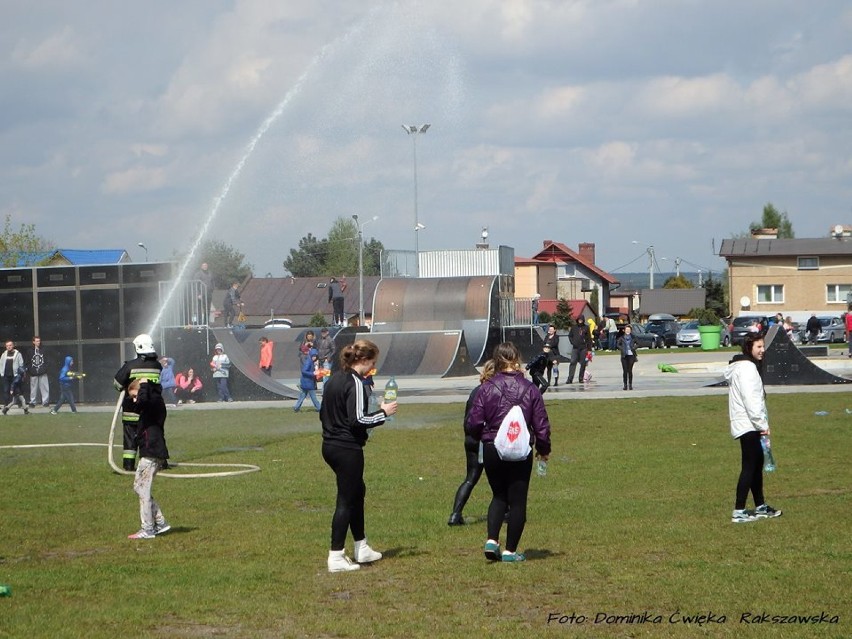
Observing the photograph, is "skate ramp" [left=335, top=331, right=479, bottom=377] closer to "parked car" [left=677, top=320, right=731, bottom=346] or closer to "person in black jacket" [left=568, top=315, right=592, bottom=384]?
"person in black jacket" [left=568, top=315, right=592, bottom=384]

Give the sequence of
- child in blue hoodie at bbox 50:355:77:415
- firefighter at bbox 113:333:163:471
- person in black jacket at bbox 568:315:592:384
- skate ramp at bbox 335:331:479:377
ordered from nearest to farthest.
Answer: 1. firefighter at bbox 113:333:163:471
2. child in blue hoodie at bbox 50:355:77:415
3. person in black jacket at bbox 568:315:592:384
4. skate ramp at bbox 335:331:479:377

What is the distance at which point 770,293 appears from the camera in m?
89.4

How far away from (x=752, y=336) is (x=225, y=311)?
2790cm

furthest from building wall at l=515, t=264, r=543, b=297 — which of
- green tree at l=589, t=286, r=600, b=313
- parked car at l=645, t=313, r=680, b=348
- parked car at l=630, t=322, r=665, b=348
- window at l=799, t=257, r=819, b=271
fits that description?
parked car at l=630, t=322, r=665, b=348

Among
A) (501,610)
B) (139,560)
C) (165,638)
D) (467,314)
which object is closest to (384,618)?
(501,610)

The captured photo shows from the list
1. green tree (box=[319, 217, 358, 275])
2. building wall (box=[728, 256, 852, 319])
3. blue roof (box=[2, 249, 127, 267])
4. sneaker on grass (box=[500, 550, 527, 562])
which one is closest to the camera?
sneaker on grass (box=[500, 550, 527, 562])

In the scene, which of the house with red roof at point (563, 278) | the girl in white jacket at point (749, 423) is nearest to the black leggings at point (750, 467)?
the girl in white jacket at point (749, 423)

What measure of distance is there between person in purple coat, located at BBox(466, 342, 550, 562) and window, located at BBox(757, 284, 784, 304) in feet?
274

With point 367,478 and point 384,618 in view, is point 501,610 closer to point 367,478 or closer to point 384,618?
point 384,618

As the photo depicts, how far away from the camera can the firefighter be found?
11.5 metres

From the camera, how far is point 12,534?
38.3ft

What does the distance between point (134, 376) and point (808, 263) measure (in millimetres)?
83425

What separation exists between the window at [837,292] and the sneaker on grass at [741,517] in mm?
81203

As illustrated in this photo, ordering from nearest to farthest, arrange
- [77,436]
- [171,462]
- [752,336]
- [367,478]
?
[752,336] → [367,478] → [171,462] → [77,436]
